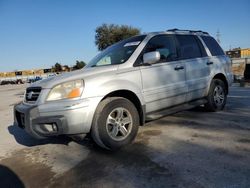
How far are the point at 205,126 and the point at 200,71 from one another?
120 centimetres

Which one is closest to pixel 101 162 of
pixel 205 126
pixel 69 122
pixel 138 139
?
pixel 69 122

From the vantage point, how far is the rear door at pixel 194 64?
16.4ft

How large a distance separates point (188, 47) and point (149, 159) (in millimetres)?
2791

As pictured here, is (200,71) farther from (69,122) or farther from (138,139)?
(69,122)

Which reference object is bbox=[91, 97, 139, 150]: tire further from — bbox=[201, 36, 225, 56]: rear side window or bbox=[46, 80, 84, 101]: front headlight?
bbox=[201, 36, 225, 56]: rear side window

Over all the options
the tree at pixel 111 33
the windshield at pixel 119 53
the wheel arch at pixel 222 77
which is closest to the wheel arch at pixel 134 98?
the windshield at pixel 119 53

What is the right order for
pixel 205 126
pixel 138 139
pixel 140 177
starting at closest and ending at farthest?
1. pixel 140 177
2. pixel 138 139
3. pixel 205 126

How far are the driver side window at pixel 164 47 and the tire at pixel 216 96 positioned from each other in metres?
1.38

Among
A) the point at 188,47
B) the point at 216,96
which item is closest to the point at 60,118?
the point at 188,47

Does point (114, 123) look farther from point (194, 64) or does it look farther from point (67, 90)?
point (194, 64)

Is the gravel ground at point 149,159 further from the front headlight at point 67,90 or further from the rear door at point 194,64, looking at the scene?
the front headlight at point 67,90

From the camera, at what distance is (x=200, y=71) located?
17.2ft

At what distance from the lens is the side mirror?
4.08 m

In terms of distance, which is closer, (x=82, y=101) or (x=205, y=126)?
(x=82, y=101)
